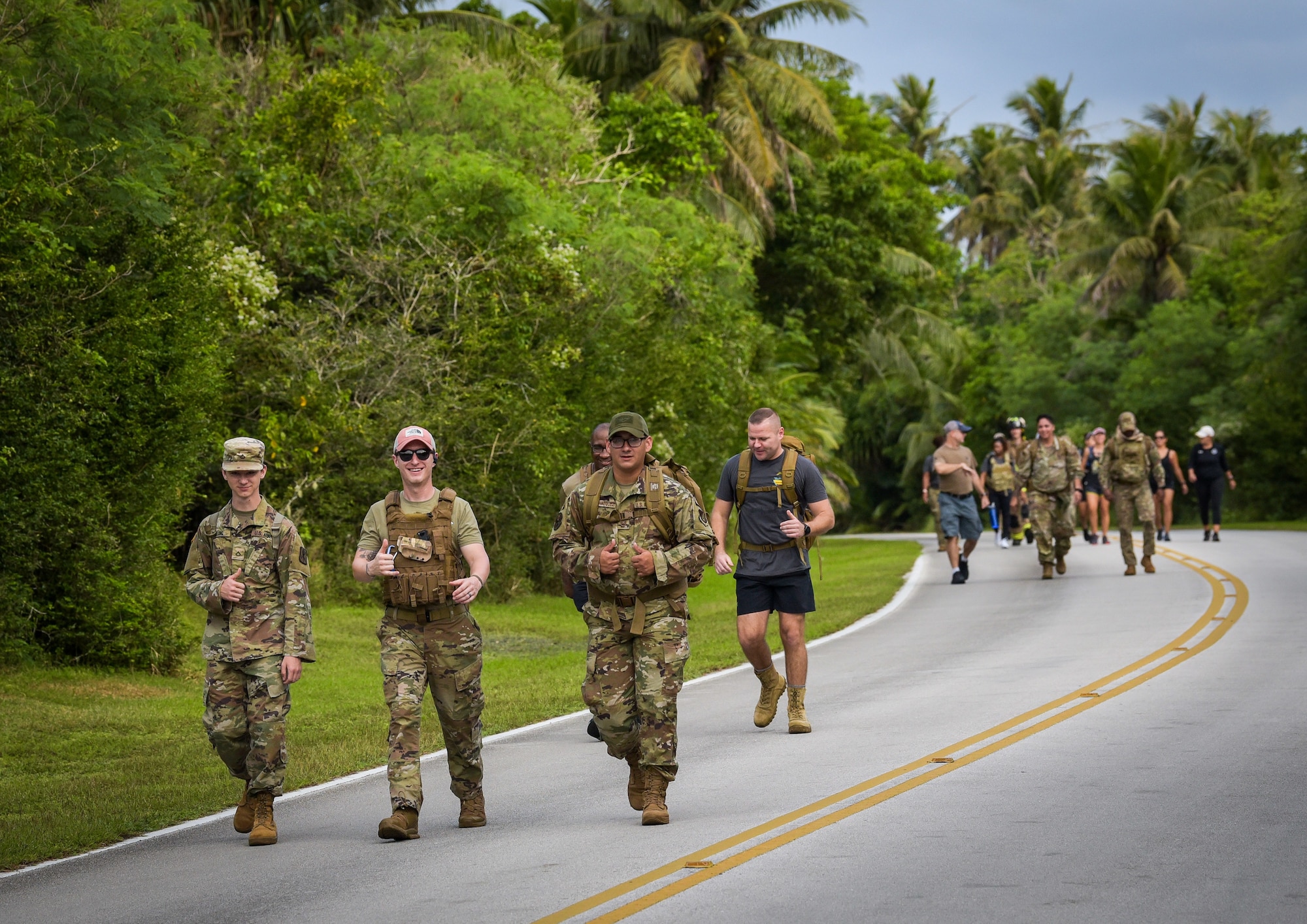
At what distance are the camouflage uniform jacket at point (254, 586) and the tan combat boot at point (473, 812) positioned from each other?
3.50ft

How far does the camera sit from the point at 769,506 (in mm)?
10641

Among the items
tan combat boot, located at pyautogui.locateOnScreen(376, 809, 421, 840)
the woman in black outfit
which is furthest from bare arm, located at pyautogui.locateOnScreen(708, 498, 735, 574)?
the woman in black outfit

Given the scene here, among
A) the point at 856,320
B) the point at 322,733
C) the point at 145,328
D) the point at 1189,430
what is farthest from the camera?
the point at 1189,430

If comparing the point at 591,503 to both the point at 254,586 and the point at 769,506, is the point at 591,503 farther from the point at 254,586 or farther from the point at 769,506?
the point at 769,506

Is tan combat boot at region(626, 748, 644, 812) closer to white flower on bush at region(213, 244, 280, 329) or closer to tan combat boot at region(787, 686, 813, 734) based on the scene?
tan combat boot at region(787, 686, 813, 734)

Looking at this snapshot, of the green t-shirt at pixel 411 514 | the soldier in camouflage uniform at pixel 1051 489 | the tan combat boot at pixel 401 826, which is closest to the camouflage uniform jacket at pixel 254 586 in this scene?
the green t-shirt at pixel 411 514

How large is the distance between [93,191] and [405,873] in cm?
956

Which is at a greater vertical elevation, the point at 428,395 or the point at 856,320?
the point at 856,320

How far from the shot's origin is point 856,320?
41.4 metres

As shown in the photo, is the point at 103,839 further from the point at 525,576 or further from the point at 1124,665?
the point at 525,576

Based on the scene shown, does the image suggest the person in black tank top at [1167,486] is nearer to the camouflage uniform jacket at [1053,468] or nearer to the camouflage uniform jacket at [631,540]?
the camouflage uniform jacket at [1053,468]

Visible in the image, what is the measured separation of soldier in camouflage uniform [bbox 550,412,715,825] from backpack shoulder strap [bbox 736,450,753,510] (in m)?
2.51

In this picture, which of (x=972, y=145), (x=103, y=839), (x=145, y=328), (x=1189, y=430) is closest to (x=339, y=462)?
(x=145, y=328)

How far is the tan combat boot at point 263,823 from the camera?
7.95 meters
